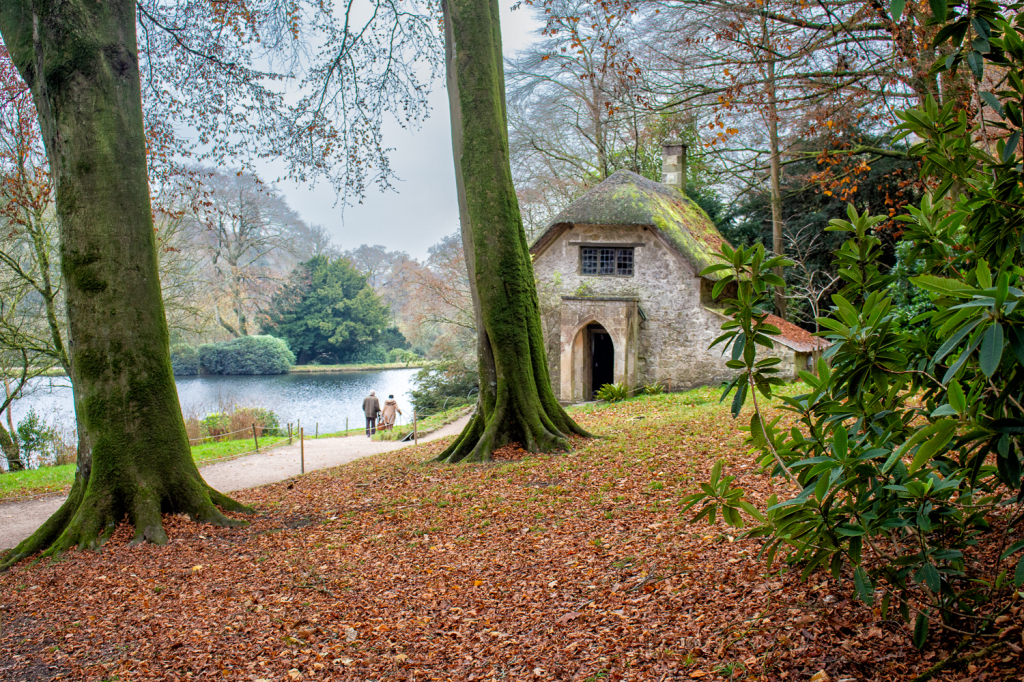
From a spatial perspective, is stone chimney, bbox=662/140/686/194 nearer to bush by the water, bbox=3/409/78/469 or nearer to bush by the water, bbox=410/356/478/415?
bush by the water, bbox=410/356/478/415

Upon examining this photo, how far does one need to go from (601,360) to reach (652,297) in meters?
3.62

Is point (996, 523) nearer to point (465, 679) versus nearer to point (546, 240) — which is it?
point (465, 679)

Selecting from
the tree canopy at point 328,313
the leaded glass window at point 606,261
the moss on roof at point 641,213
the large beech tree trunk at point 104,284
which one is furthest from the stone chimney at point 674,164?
the tree canopy at point 328,313

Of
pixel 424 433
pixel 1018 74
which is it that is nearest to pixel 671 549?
pixel 1018 74

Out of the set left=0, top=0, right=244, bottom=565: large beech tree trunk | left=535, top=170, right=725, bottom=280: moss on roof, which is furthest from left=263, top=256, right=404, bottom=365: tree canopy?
left=0, top=0, right=244, bottom=565: large beech tree trunk

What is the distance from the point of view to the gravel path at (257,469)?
9.27 meters

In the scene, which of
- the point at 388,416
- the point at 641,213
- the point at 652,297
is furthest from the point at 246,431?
the point at 641,213

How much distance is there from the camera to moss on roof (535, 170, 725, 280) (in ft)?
60.7

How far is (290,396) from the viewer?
29.7 metres

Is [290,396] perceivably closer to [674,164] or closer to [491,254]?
[674,164]

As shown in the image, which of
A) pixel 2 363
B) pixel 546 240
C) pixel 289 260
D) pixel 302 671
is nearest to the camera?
pixel 302 671

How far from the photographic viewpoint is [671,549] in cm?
443

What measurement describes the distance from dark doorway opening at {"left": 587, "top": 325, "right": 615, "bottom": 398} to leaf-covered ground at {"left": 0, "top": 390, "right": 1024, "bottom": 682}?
14.7 metres

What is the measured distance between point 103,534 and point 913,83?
10441mm
